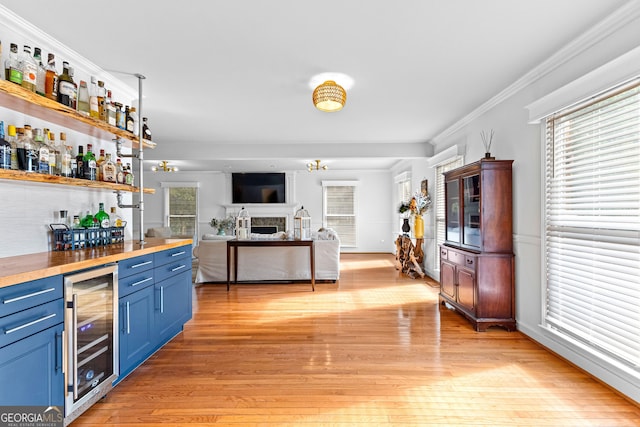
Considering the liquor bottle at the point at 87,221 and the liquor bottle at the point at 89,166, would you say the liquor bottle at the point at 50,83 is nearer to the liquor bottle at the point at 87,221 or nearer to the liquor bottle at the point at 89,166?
the liquor bottle at the point at 89,166

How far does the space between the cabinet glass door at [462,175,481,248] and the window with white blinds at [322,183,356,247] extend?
5695 mm

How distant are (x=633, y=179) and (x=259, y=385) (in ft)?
9.50

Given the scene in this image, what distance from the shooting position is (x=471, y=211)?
3.65 meters

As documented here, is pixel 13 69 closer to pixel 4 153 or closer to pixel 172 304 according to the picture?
pixel 4 153

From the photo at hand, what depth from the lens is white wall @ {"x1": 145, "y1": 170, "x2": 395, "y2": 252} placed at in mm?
9430

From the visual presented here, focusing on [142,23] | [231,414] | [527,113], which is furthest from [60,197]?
[527,113]

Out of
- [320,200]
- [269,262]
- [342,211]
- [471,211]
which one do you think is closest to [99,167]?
[269,262]

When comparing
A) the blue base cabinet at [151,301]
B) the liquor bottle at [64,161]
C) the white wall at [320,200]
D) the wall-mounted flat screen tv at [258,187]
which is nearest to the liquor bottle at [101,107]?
the liquor bottle at [64,161]

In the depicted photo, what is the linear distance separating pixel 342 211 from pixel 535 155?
655cm

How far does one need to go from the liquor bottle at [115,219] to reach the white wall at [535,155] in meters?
3.93

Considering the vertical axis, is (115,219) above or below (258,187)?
below

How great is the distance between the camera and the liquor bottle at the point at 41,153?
2.13 metres

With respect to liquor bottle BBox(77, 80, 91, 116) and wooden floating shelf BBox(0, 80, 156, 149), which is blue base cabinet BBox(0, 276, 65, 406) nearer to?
wooden floating shelf BBox(0, 80, 156, 149)

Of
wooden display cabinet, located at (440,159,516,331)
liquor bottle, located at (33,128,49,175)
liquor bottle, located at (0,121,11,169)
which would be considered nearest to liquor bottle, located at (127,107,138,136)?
liquor bottle, located at (33,128,49,175)
